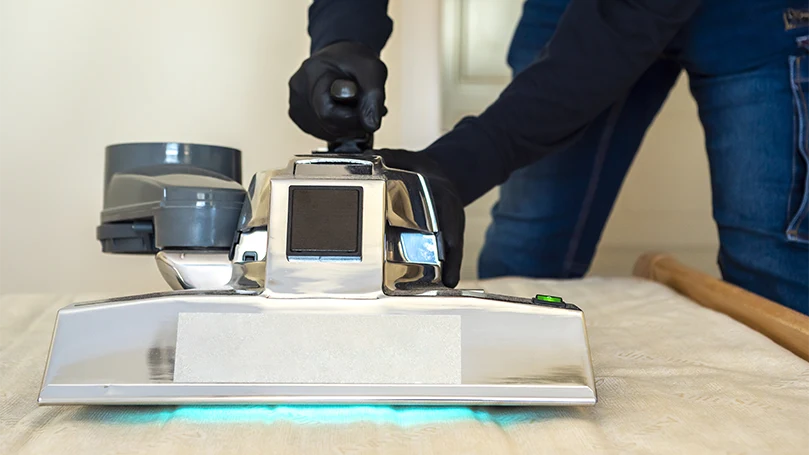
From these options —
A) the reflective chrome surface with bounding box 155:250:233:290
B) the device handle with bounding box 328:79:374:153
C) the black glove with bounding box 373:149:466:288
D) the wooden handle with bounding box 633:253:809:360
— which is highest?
the device handle with bounding box 328:79:374:153

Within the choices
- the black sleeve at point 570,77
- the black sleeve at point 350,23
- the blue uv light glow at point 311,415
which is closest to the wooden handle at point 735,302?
the black sleeve at point 570,77

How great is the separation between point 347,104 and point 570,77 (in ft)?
1.17

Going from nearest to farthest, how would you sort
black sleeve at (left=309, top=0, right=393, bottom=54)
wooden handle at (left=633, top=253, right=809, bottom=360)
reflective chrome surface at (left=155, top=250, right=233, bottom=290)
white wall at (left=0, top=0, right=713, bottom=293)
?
reflective chrome surface at (left=155, top=250, right=233, bottom=290) → wooden handle at (left=633, top=253, right=809, bottom=360) → black sleeve at (left=309, top=0, right=393, bottom=54) → white wall at (left=0, top=0, right=713, bottom=293)

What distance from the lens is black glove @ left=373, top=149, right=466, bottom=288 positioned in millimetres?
682

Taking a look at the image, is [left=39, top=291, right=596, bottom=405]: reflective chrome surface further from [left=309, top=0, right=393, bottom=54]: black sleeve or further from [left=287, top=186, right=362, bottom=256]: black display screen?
[left=309, top=0, right=393, bottom=54]: black sleeve

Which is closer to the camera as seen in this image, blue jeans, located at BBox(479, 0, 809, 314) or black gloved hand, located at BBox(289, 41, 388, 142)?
black gloved hand, located at BBox(289, 41, 388, 142)

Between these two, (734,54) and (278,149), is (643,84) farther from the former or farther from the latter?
(278,149)

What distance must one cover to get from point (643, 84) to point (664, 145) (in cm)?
109

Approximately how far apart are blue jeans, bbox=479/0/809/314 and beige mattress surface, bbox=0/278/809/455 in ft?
1.08

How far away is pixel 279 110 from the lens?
1831 millimetres

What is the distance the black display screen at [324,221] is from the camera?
561 millimetres

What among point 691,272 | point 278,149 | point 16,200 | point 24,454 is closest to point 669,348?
point 691,272

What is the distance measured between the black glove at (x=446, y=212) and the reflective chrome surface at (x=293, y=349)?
0.42 feet

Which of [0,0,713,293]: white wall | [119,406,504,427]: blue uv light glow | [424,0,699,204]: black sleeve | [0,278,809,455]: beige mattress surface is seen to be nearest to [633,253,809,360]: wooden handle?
[0,278,809,455]: beige mattress surface
